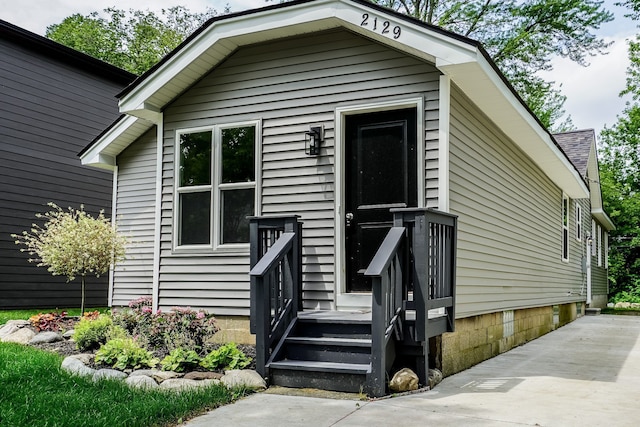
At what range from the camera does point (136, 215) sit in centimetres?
950

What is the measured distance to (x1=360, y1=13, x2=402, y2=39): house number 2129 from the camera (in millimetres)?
5543

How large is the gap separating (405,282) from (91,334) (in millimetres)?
3340

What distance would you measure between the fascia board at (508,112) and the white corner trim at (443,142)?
0.16m

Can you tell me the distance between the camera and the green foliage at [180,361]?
514 cm

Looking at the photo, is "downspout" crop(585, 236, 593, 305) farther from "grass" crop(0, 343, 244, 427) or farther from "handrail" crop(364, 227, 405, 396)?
"grass" crop(0, 343, 244, 427)

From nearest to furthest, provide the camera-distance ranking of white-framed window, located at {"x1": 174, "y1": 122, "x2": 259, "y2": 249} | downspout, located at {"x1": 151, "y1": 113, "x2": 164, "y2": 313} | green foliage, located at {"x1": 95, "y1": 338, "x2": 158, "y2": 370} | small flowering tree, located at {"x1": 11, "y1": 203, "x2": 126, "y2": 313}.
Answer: green foliage, located at {"x1": 95, "y1": 338, "x2": 158, "y2": 370}
white-framed window, located at {"x1": 174, "y1": 122, "x2": 259, "y2": 249}
downspout, located at {"x1": 151, "y1": 113, "x2": 164, "y2": 313}
small flowering tree, located at {"x1": 11, "y1": 203, "x2": 126, "y2": 313}

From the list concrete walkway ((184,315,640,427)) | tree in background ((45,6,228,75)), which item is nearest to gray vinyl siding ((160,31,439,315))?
concrete walkway ((184,315,640,427))

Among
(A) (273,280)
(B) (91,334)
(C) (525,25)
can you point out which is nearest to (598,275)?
(C) (525,25)

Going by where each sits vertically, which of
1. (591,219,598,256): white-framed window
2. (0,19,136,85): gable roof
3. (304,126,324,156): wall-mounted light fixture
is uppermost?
(0,19,136,85): gable roof

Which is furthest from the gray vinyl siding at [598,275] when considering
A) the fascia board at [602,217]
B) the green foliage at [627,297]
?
the green foliage at [627,297]

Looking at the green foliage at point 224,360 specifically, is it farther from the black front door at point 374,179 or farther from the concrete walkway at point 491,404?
the black front door at point 374,179

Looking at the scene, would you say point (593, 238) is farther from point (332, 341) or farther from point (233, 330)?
point (332, 341)

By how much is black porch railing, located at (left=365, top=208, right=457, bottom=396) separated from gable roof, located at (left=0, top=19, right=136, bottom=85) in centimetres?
932

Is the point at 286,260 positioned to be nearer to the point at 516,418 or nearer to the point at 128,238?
the point at 516,418
